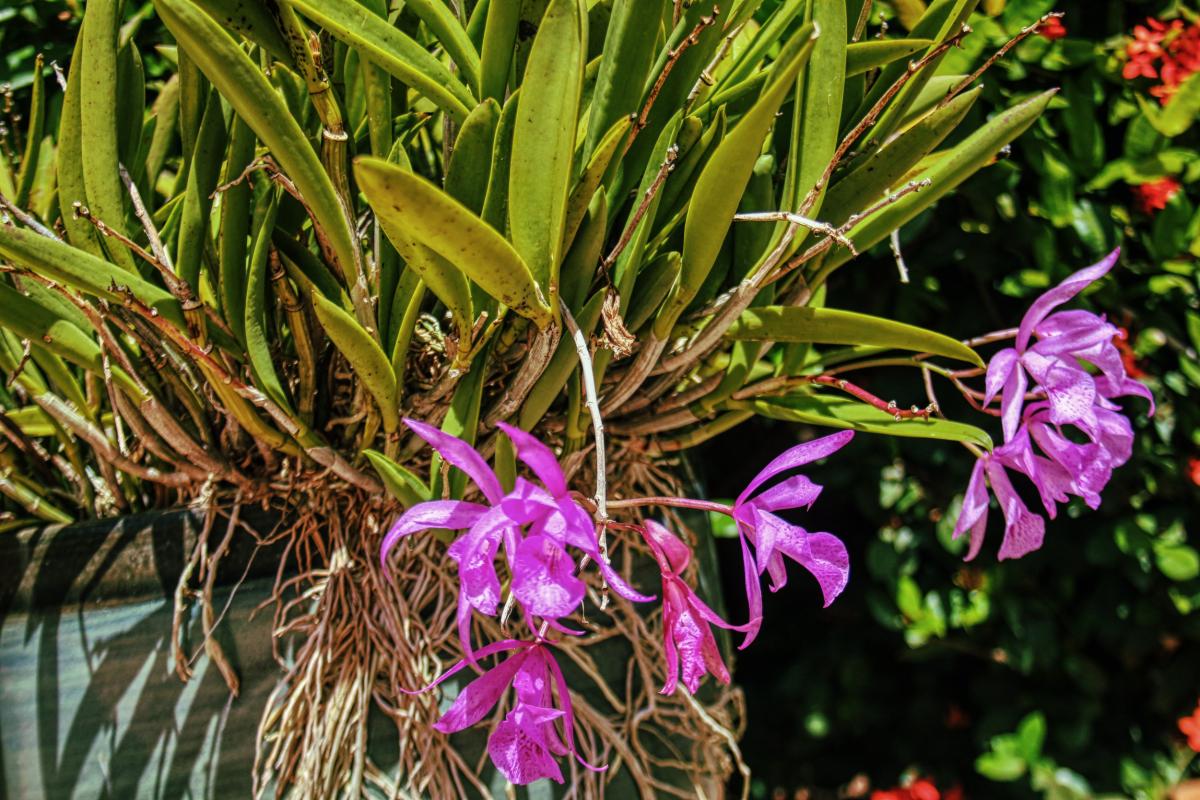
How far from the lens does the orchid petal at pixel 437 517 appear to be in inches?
14.5

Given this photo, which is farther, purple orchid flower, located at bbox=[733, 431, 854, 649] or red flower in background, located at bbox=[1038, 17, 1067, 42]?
red flower in background, located at bbox=[1038, 17, 1067, 42]

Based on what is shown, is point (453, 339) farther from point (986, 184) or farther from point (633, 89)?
A: point (986, 184)

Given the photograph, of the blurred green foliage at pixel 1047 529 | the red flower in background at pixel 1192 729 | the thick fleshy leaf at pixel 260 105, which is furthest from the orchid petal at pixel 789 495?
the red flower in background at pixel 1192 729

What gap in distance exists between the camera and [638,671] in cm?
63

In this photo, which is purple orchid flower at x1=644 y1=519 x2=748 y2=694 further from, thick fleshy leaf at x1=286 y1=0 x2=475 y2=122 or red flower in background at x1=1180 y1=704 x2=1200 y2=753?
red flower in background at x1=1180 y1=704 x2=1200 y2=753

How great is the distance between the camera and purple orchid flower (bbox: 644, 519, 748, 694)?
0.40 metres

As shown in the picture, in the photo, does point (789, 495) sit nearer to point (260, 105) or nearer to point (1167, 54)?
point (260, 105)

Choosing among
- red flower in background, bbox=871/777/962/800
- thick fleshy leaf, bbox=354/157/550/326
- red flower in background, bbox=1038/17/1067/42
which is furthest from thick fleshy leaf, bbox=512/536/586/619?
red flower in background, bbox=871/777/962/800

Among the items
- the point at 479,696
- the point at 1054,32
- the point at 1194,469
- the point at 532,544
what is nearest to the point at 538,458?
the point at 532,544

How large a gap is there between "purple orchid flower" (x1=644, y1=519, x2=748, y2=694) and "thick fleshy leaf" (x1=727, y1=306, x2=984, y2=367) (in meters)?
0.15

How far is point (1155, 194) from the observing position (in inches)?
38.6

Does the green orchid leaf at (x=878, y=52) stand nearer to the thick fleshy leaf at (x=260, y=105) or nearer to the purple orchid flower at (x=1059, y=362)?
the purple orchid flower at (x=1059, y=362)

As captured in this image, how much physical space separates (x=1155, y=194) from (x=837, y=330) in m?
0.65

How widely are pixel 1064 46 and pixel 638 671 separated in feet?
2.40
